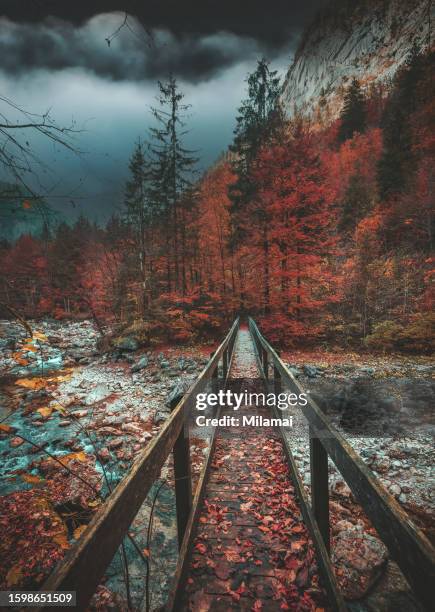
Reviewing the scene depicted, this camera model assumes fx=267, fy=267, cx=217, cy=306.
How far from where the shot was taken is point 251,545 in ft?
8.13

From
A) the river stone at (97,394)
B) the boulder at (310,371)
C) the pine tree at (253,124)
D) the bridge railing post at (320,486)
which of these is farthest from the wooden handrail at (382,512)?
the pine tree at (253,124)

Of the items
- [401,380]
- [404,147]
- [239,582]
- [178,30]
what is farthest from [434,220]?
[239,582]

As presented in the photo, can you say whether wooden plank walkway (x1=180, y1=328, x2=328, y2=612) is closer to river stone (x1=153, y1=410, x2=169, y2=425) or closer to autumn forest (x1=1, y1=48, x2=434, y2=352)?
river stone (x1=153, y1=410, x2=169, y2=425)

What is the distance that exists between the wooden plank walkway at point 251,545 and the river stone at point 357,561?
0.72 meters

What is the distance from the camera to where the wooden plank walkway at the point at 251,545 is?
6.57ft

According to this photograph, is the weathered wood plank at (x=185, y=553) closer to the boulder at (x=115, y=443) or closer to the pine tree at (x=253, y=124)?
the boulder at (x=115, y=443)

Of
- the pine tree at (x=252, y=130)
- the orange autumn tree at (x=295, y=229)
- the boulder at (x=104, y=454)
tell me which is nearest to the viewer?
the boulder at (x=104, y=454)

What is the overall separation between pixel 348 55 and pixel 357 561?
10385 centimetres

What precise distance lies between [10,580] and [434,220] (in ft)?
83.4

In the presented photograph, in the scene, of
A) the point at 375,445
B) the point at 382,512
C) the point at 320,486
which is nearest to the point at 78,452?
the point at 320,486

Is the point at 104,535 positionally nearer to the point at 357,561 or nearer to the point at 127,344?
the point at 357,561

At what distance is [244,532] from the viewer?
2648mm

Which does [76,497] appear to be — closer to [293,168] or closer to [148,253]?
[293,168]

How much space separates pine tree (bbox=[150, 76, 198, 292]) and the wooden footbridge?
16.0 m
